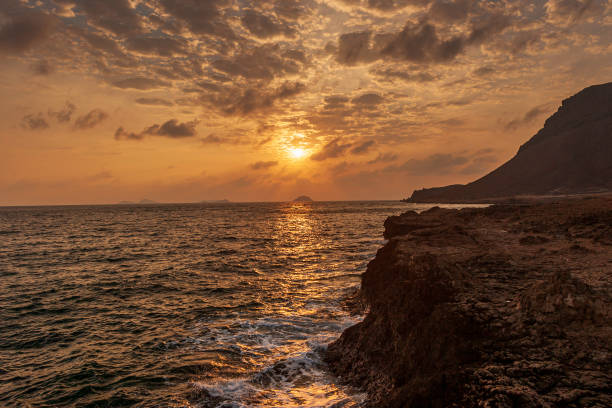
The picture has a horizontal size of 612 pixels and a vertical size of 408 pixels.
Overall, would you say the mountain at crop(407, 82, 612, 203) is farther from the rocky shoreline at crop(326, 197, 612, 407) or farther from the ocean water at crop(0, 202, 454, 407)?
the rocky shoreline at crop(326, 197, 612, 407)

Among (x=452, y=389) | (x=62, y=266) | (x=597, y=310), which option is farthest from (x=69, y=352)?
(x=62, y=266)

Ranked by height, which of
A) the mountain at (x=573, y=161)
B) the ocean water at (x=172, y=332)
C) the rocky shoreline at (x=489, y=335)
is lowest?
the ocean water at (x=172, y=332)

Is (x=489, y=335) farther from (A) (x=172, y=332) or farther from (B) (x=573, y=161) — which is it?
(B) (x=573, y=161)

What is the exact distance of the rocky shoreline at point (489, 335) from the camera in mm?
4945

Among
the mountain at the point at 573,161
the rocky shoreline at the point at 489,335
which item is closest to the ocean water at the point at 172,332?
the rocky shoreline at the point at 489,335

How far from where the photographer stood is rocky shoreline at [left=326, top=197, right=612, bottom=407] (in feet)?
16.2

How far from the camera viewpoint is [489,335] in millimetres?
6379

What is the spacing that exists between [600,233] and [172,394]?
2164 centimetres

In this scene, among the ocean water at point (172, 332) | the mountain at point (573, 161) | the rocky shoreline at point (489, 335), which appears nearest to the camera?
the rocky shoreline at point (489, 335)

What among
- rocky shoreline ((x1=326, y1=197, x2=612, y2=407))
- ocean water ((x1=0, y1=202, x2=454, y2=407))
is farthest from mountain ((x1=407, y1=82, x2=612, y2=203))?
A: rocky shoreline ((x1=326, y1=197, x2=612, y2=407))

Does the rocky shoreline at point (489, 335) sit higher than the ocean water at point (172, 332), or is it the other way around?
the rocky shoreline at point (489, 335)

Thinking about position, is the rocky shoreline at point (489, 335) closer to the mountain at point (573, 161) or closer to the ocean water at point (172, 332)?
the ocean water at point (172, 332)

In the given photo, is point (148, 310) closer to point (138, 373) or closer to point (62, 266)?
point (138, 373)

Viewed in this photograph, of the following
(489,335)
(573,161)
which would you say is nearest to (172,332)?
(489,335)
